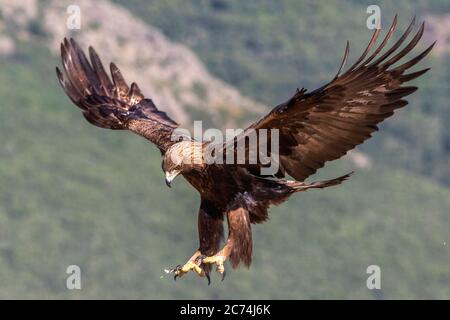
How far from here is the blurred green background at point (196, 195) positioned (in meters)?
72.4

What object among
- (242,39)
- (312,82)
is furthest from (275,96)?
(242,39)

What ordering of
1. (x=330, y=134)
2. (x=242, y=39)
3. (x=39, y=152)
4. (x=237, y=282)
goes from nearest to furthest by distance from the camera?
(x=330, y=134)
(x=237, y=282)
(x=39, y=152)
(x=242, y=39)

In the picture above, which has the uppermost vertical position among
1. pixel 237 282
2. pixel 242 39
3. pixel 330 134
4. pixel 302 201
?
pixel 242 39

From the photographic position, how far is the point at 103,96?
58.8 feet

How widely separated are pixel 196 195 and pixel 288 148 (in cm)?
6098

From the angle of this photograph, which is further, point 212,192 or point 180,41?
point 180,41

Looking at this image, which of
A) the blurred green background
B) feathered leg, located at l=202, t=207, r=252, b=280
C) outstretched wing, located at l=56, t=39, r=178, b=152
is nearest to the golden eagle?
feathered leg, located at l=202, t=207, r=252, b=280

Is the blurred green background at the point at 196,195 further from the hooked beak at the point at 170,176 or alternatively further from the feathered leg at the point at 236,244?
the hooked beak at the point at 170,176

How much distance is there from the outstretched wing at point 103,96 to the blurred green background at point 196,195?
44968 millimetres

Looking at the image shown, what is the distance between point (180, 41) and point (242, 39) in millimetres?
4186

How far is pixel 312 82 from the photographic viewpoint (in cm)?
9019

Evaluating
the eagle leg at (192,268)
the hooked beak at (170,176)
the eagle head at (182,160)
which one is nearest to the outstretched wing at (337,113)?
the eagle head at (182,160)
